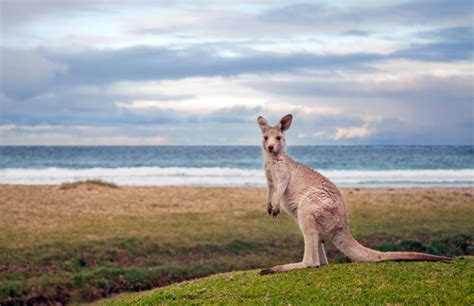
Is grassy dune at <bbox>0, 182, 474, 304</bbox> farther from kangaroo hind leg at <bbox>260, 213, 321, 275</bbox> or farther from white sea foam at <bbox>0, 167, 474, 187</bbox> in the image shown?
white sea foam at <bbox>0, 167, 474, 187</bbox>

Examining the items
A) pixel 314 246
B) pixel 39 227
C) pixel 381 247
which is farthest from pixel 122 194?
pixel 314 246

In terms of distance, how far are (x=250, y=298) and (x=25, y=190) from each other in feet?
77.1

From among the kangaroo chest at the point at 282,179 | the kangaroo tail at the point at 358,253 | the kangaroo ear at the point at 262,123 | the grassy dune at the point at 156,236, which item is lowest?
the grassy dune at the point at 156,236

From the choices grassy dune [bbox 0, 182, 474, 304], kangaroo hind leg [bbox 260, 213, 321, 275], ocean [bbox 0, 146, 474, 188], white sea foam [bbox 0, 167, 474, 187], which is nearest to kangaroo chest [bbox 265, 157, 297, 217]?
kangaroo hind leg [bbox 260, 213, 321, 275]

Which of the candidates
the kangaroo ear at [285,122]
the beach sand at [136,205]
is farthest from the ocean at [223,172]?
the kangaroo ear at [285,122]

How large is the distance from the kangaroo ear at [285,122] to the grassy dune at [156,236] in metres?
6.73

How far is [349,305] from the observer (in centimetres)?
796

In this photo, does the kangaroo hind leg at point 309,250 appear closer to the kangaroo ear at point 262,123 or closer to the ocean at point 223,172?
the kangaroo ear at point 262,123

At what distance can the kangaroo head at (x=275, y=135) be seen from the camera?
9489mm

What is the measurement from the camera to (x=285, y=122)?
960 centimetres

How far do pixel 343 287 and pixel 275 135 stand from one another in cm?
257

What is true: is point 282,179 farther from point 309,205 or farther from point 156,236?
point 156,236

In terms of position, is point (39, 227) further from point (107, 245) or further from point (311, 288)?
point (311, 288)

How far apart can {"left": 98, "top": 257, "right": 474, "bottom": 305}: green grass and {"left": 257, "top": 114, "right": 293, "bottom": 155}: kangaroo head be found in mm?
1971
